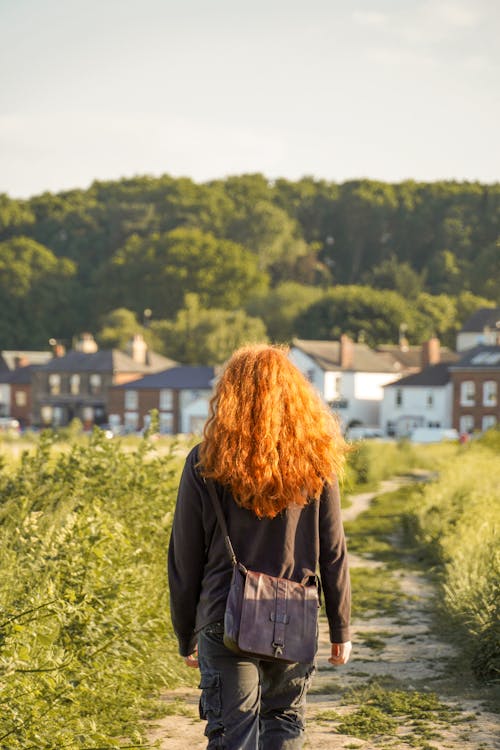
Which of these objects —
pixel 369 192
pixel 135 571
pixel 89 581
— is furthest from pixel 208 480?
pixel 369 192

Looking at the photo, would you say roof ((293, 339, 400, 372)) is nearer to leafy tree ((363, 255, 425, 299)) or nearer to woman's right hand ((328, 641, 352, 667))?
leafy tree ((363, 255, 425, 299))

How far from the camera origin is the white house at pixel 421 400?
72438 mm

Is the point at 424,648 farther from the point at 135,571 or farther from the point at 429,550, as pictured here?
the point at 429,550

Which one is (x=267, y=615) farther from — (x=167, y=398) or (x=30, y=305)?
(x=30, y=305)

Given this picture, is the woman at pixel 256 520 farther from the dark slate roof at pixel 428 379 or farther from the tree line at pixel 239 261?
the tree line at pixel 239 261

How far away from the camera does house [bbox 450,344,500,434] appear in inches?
2685

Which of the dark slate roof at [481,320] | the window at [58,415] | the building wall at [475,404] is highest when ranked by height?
the dark slate roof at [481,320]

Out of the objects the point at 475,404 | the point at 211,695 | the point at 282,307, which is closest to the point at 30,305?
the point at 282,307

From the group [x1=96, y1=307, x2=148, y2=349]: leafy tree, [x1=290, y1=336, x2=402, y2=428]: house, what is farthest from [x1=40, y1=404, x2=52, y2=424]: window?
[x1=290, y1=336, x2=402, y2=428]: house

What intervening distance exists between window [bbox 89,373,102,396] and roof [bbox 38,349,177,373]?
49 centimetres

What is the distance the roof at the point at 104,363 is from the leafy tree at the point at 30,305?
33321mm

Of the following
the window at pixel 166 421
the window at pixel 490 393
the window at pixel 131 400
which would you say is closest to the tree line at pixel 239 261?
the window at pixel 131 400

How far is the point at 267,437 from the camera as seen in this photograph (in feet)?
15.2

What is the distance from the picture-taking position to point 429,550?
17.5m
